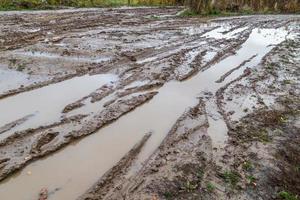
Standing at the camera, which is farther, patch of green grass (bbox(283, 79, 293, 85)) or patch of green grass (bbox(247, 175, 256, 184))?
patch of green grass (bbox(283, 79, 293, 85))

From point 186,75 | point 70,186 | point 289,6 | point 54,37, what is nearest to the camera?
point 70,186

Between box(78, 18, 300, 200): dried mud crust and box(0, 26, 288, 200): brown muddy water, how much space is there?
0.67 feet

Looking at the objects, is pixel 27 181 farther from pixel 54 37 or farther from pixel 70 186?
pixel 54 37

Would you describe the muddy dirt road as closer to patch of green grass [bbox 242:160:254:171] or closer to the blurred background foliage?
patch of green grass [bbox 242:160:254:171]

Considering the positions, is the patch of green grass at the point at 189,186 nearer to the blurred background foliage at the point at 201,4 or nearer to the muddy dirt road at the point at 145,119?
the muddy dirt road at the point at 145,119

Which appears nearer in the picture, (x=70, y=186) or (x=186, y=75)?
(x=70, y=186)

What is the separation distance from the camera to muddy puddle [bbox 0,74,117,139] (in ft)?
23.9

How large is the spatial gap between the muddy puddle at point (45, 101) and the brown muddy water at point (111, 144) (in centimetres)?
8

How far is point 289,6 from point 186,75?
2382 cm

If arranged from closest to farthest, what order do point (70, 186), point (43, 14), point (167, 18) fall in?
point (70, 186), point (43, 14), point (167, 18)

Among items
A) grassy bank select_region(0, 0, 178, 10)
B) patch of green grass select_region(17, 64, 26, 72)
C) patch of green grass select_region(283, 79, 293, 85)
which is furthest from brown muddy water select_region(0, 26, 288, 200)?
grassy bank select_region(0, 0, 178, 10)

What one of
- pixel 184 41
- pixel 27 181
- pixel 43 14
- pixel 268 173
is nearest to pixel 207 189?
pixel 268 173

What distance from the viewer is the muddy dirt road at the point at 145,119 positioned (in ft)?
18.4

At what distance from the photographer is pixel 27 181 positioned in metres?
5.47
